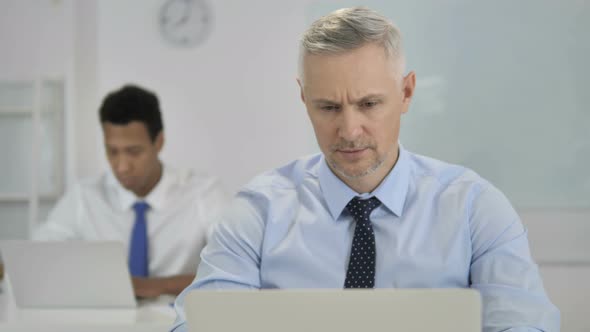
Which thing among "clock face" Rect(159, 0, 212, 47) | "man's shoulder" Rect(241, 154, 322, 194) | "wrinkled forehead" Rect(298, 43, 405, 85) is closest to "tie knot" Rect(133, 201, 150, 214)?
"clock face" Rect(159, 0, 212, 47)

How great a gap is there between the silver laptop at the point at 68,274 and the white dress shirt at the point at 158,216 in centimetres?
85

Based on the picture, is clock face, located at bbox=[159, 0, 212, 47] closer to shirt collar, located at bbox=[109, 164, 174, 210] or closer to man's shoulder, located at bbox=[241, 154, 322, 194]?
shirt collar, located at bbox=[109, 164, 174, 210]

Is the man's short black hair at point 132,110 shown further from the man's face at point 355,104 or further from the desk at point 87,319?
the man's face at point 355,104

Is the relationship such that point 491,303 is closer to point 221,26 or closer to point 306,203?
point 306,203

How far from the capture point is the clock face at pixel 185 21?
3.89m

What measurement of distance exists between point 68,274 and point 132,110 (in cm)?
109

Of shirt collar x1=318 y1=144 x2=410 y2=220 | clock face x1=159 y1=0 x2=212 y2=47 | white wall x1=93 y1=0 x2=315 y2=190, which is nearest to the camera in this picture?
shirt collar x1=318 y1=144 x2=410 y2=220

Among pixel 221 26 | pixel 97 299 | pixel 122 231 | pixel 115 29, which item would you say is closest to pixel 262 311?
pixel 97 299

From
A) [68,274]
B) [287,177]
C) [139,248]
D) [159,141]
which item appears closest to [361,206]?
[287,177]

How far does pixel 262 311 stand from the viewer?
0.95 meters

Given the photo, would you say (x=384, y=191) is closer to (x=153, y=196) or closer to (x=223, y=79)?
(x=153, y=196)

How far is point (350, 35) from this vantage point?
57.4 inches

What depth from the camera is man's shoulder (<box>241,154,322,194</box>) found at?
5.45 feet

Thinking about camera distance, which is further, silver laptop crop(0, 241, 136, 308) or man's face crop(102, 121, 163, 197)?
man's face crop(102, 121, 163, 197)
